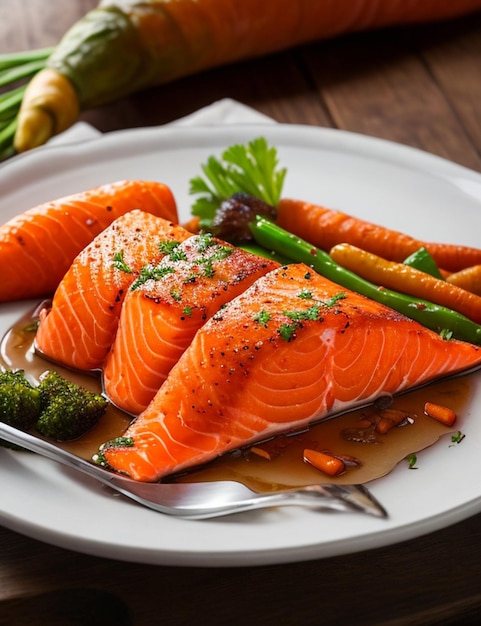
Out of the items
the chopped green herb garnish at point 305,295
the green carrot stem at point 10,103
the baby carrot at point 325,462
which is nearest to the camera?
the baby carrot at point 325,462

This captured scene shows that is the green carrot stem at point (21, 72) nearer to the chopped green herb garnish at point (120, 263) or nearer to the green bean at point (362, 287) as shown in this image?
the green bean at point (362, 287)

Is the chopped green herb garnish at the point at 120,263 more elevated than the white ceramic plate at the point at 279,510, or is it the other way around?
the chopped green herb garnish at the point at 120,263

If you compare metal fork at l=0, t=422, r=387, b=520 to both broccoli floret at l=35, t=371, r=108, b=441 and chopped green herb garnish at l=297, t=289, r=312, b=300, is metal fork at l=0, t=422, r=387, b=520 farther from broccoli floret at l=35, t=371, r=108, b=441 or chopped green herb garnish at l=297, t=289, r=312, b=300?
chopped green herb garnish at l=297, t=289, r=312, b=300

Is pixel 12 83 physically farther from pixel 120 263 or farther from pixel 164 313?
pixel 164 313

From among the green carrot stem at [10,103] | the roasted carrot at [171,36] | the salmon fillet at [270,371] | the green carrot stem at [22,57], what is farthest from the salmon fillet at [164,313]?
the green carrot stem at [22,57]

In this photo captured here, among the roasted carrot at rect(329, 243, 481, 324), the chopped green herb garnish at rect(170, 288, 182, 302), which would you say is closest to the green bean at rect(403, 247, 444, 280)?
the roasted carrot at rect(329, 243, 481, 324)

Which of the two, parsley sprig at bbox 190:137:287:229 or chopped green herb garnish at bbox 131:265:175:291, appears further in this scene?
parsley sprig at bbox 190:137:287:229

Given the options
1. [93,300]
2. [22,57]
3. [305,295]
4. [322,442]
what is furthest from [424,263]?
[22,57]
